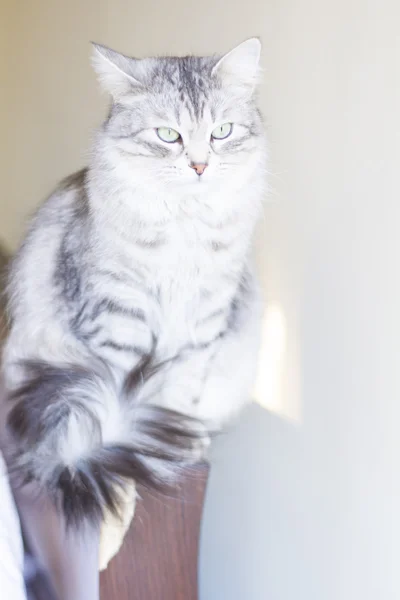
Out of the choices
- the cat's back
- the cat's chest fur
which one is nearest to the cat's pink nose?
the cat's chest fur

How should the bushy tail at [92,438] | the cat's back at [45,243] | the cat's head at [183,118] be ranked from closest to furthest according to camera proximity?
the bushy tail at [92,438] < the cat's head at [183,118] < the cat's back at [45,243]

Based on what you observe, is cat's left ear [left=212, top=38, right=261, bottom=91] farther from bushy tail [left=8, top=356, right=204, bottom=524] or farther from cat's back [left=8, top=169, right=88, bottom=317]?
bushy tail [left=8, top=356, right=204, bottom=524]

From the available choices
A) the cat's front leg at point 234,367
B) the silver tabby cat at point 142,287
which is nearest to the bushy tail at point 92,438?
the silver tabby cat at point 142,287

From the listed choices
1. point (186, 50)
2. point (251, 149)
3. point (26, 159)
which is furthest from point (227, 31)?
point (26, 159)

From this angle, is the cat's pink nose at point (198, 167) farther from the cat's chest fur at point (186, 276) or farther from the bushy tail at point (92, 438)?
the bushy tail at point (92, 438)

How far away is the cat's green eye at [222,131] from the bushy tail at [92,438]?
0.39 m

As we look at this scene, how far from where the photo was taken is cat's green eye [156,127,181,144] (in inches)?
41.0

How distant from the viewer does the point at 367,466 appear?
1.05 meters

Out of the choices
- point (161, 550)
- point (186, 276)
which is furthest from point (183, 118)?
point (161, 550)

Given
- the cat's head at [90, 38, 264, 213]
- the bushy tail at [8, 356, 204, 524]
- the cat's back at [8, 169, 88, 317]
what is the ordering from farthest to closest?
the cat's back at [8, 169, 88, 317], the cat's head at [90, 38, 264, 213], the bushy tail at [8, 356, 204, 524]

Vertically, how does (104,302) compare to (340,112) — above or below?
below

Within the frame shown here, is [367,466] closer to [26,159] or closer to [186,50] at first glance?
[186,50]

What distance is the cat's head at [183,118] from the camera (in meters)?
1.03

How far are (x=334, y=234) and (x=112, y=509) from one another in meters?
0.57
